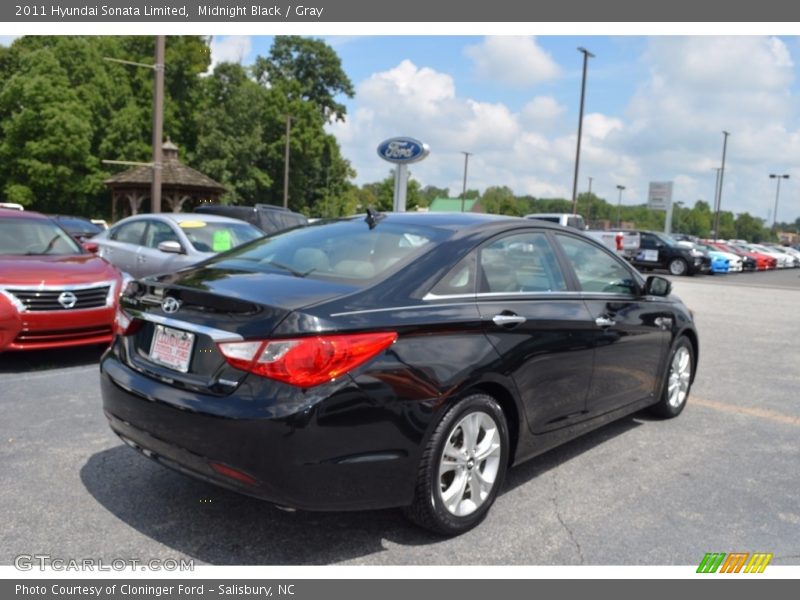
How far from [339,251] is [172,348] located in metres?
1.03

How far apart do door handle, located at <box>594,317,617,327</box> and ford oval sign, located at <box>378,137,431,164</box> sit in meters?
14.6

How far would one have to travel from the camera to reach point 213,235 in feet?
30.5

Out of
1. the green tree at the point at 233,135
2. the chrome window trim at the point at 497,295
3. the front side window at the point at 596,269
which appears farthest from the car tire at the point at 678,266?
the green tree at the point at 233,135

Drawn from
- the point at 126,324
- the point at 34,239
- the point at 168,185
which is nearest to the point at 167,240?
the point at 34,239

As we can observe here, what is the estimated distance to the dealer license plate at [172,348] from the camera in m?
3.12

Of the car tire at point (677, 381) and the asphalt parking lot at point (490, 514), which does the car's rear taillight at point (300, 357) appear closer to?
the asphalt parking lot at point (490, 514)

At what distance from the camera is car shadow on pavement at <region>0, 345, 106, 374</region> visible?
659cm

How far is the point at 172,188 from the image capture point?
107 ft

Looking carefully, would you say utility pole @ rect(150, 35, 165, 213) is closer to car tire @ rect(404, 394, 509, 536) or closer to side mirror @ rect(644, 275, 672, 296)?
side mirror @ rect(644, 275, 672, 296)

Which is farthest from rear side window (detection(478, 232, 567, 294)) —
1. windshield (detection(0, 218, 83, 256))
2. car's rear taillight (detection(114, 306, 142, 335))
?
windshield (detection(0, 218, 83, 256))

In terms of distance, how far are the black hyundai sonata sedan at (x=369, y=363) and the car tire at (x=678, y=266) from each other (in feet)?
85.2

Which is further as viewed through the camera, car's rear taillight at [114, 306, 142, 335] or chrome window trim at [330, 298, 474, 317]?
car's rear taillight at [114, 306, 142, 335]

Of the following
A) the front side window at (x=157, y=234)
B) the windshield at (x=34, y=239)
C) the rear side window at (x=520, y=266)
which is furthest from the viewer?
the front side window at (x=157, y=234)

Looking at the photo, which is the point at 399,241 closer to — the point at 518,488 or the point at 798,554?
the point at 518,488
